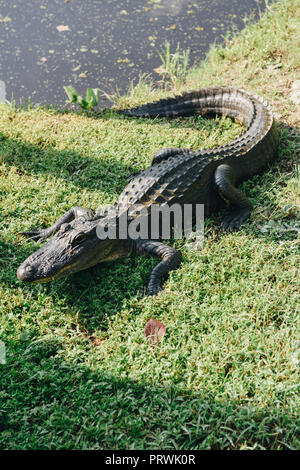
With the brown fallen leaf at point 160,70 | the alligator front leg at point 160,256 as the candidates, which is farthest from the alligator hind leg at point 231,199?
the brown fallen leaf at point 160,70

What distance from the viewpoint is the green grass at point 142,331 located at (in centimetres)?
293

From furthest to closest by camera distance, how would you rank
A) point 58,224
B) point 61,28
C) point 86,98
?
point 61,28 → point 86,98 → point 58,224

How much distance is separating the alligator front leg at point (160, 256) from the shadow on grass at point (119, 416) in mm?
991

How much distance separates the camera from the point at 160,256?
4.26 meters

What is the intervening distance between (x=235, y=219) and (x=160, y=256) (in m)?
1.00

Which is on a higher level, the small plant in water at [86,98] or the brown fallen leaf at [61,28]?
the brown fallen leaf at [61,28]

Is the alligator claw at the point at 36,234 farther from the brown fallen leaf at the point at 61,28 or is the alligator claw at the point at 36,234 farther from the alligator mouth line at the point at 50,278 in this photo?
the brown fallen leaf at the point at 61,28

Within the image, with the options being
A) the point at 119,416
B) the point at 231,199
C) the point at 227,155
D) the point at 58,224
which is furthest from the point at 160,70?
the point at 119,416

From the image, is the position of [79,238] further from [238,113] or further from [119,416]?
[238,113]

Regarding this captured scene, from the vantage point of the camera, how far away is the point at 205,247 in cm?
434

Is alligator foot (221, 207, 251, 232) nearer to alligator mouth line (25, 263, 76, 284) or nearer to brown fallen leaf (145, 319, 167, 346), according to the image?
brown fallen leaf (145, 319, 167, 346)

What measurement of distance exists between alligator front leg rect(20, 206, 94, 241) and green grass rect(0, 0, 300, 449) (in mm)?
124

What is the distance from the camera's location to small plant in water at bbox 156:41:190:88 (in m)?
7.51

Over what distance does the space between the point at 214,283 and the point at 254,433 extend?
A: 1419 mm
